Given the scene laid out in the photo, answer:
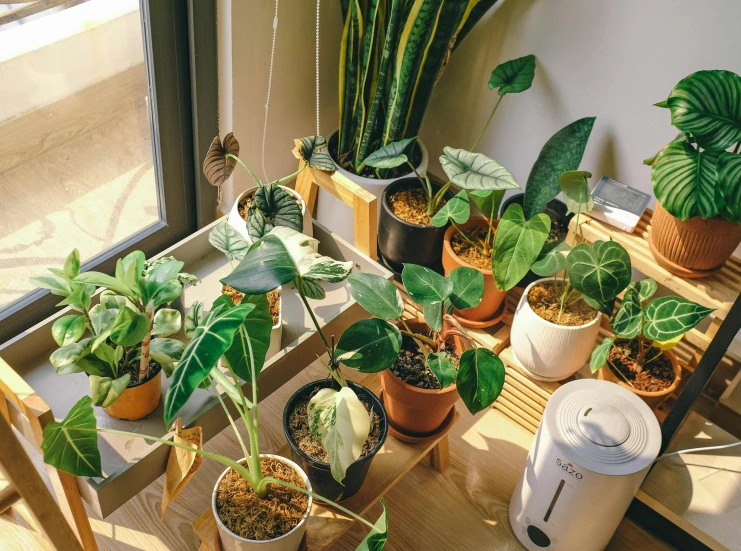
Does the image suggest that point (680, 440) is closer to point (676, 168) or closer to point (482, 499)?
point (482, 499)

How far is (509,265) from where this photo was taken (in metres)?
1.49

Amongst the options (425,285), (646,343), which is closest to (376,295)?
(425,285)

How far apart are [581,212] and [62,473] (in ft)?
3.71

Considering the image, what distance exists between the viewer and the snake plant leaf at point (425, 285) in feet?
4.41

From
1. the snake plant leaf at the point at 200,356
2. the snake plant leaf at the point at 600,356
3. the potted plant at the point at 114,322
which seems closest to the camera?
the snake plant leaf at the point at 200,356

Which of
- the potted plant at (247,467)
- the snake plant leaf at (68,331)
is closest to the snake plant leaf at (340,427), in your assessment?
the potted plant at (247,467)

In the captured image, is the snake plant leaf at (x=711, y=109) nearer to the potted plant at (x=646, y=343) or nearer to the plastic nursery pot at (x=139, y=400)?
the potted plant at (x=646, y=343)

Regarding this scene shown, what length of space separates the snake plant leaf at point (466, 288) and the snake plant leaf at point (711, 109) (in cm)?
45

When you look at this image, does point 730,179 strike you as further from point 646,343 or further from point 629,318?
point 646,343

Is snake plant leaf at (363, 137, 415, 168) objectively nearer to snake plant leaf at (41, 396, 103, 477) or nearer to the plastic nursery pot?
the plastic nursery pot

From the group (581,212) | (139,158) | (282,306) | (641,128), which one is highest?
(641,128)

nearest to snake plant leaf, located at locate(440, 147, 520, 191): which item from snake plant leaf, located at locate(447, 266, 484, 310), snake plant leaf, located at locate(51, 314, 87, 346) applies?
snake plant leaf, located at locate(447, 266, 484, 310)

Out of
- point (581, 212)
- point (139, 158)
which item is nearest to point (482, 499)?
point (581, 212)

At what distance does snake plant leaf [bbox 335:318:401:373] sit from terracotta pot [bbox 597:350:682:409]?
2.08 feet
